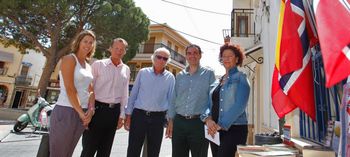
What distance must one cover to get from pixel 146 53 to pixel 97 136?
85.7 feet

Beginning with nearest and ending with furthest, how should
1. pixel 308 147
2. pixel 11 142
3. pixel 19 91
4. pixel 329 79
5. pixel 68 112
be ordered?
1. pixel 329 79
2. pixel 308 147
3. pixel 68 112
4. pixel 11 142
5. pixel 19 91

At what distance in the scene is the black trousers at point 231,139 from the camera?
7.70 ft

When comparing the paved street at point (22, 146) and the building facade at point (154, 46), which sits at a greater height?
the building facade at point (154, 46)

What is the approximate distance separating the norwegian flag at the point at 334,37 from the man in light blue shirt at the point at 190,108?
172 centimetres

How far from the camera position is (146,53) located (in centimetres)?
2883

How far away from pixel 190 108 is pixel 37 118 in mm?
6620

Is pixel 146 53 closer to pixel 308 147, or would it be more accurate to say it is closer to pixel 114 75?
pixel 114 75

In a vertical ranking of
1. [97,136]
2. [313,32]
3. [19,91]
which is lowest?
[97,136]

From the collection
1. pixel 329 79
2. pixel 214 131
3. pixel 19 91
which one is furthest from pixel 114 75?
pixel 19 91

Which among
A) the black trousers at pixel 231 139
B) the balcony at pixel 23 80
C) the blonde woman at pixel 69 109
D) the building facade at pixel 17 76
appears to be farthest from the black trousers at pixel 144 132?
the balcony at pixel 23 80

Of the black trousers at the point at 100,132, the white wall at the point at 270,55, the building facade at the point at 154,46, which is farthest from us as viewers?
the building facade at the point at 154,46

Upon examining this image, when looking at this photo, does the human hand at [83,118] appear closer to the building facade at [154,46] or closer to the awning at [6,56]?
the building facade at [154,46]

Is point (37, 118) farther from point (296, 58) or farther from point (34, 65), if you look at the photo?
point (34, 65)

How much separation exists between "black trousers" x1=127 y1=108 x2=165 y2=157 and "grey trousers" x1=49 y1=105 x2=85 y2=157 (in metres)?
0.77
